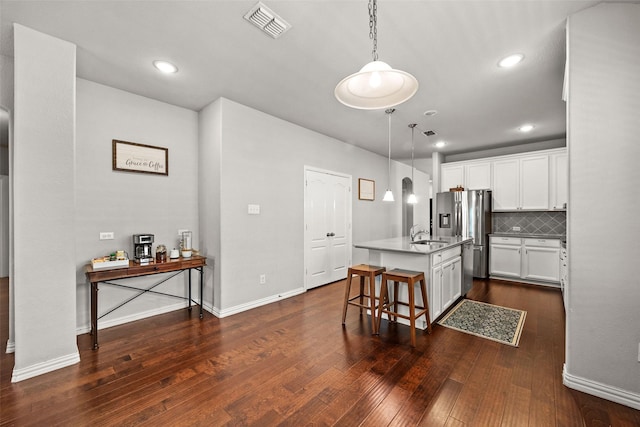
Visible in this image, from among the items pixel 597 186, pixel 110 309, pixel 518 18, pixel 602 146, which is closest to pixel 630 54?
pixel 602 146

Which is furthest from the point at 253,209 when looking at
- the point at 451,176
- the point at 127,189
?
the point at 451,176

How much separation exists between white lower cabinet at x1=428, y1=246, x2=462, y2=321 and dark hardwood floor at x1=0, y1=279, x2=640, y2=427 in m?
0.28

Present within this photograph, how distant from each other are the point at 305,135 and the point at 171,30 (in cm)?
254

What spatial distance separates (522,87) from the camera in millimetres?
3121

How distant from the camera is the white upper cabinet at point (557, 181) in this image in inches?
190

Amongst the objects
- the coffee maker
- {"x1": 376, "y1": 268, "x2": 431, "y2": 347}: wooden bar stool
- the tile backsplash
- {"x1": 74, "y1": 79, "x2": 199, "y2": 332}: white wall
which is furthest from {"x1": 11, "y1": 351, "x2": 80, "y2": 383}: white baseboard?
the tile backsplash

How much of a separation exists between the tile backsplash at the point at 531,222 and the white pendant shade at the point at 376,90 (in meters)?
5.26

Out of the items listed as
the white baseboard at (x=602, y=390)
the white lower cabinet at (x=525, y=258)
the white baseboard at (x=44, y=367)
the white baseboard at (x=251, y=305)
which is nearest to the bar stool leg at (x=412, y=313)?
the white baseboard at (x=602, y=390)

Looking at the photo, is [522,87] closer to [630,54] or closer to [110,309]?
[630,54]

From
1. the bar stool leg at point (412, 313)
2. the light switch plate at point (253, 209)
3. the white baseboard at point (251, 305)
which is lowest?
the white baseboard at point (251, 305)

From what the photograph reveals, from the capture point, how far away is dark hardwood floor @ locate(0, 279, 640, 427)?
A: 175 centimetres

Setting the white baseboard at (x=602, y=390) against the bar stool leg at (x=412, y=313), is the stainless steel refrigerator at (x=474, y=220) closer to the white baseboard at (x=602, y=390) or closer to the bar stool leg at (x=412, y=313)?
the bar stool leg at (x=412, y=313)

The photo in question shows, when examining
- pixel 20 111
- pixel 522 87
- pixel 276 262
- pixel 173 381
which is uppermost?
pixel 522 87

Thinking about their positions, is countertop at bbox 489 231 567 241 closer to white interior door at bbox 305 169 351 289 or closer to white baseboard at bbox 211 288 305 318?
white interior door at bbox 305 169 351 289
